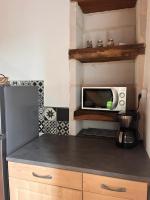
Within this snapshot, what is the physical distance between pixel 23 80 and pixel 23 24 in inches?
22.9

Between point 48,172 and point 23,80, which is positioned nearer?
point 48,172

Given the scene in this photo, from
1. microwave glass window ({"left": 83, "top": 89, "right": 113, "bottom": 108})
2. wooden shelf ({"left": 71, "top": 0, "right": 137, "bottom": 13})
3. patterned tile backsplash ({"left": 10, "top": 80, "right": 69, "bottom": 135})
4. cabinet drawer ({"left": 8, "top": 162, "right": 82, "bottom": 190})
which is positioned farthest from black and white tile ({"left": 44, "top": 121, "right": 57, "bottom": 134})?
wooden shelf ({"left": 71, "top": 0, "right": 137, "bottom": 13})

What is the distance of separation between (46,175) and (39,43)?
126 centimetres

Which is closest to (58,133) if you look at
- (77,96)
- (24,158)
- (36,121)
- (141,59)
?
(36,121)

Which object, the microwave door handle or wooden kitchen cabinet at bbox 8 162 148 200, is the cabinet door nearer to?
wooden kitchen cabinet at bbox 8 162 148 200

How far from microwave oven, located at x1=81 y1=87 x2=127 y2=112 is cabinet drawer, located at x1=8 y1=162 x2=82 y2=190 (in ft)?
2.13

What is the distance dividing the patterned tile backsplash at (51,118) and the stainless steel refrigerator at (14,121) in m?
0.13

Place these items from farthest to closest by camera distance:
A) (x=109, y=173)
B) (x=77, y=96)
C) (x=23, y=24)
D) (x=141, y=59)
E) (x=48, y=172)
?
(x=23, y=24)
(x=77, y=96)
(x=141, y=59)
(x=48, y=172)
(x=109, y=173)

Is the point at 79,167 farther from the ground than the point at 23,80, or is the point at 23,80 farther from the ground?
the point at 23,80

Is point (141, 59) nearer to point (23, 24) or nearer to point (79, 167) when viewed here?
point (79, 167)

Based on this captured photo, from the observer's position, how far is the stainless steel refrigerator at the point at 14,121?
4.20ft

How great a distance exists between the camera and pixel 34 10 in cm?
179

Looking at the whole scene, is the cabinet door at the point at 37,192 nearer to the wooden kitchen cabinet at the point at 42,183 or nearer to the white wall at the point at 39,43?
the wooden kitchen cabinet at the point at 42,183

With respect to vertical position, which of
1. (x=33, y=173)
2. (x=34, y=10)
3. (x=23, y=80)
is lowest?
(x=33, y=173)
